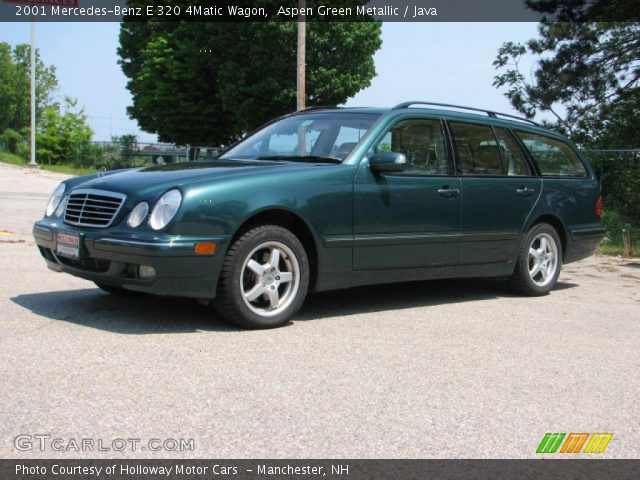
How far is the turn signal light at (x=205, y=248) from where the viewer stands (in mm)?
4918

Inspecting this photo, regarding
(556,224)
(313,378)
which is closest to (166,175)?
(313,378)

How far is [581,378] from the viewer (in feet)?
14.5

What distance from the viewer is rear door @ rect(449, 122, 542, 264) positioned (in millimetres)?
6613

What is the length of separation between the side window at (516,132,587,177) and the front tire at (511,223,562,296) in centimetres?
60

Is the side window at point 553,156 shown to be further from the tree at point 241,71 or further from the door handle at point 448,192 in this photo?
the tree at point 241,71

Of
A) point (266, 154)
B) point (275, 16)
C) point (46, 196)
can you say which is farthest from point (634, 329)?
point (275, 16)

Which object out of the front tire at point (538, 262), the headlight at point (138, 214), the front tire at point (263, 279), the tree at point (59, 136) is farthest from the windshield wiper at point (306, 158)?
the tree at point (59, 136)

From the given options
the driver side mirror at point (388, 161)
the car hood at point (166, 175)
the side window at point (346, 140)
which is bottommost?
the car hood at point (166, 175)

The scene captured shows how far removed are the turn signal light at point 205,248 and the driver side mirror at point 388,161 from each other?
147cm

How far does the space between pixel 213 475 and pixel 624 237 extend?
9.37m

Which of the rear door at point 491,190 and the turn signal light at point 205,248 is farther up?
the rear door at point 491,190

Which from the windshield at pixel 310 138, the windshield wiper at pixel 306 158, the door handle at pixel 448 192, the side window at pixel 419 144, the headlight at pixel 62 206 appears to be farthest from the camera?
the door handle at pixel 448 192

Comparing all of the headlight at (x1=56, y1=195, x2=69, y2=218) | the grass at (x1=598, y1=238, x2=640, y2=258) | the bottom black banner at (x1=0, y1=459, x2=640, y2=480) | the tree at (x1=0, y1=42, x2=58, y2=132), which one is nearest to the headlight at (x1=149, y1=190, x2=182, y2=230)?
the headlight at (x1=56, y1=195, x2=69, y2=218)

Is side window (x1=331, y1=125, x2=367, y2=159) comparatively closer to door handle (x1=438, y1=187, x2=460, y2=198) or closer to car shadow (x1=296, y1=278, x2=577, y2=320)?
door handle (x1=438, y1=187, x2=460, y2=198)
